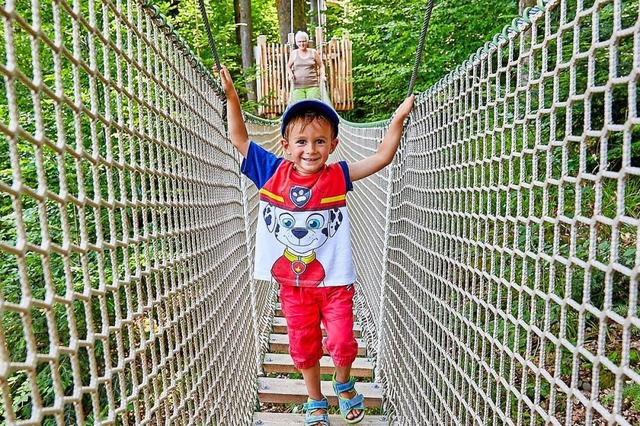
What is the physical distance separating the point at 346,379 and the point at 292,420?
14.9 inches

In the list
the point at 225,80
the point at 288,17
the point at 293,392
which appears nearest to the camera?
the point at 225,80

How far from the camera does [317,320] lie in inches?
71.8

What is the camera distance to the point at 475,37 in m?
5.21

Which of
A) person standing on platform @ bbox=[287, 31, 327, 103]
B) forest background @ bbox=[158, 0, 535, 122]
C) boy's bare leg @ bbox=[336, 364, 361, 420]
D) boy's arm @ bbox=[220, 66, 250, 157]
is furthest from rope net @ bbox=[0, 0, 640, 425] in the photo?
person standing on platform @ bbox=[287, 31, 327, 103]

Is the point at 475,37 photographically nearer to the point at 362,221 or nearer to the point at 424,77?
the point at 424,77

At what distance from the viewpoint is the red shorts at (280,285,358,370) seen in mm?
1755

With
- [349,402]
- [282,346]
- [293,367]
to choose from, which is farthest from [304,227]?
[282,346]

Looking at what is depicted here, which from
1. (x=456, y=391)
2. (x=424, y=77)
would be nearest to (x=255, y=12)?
(x=424, y=77)

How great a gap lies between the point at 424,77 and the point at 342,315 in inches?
173

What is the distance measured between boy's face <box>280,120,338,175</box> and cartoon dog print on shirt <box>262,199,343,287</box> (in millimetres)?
151

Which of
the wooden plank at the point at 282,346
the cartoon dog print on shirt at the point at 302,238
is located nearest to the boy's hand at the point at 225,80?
the cartoon dog print on shirt at the point at 302,238

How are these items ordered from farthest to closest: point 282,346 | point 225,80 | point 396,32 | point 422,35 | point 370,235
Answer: point 396,32 < point 370,235 < point 282,346 < point 225,80 < point 422,35

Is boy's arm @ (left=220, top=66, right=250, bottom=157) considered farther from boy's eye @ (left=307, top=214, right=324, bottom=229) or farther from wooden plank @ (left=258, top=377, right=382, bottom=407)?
wooden plank @ (left=258, top=377, right=382, bottom=407)

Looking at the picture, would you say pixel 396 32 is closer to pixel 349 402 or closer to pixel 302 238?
pixel 302 238
